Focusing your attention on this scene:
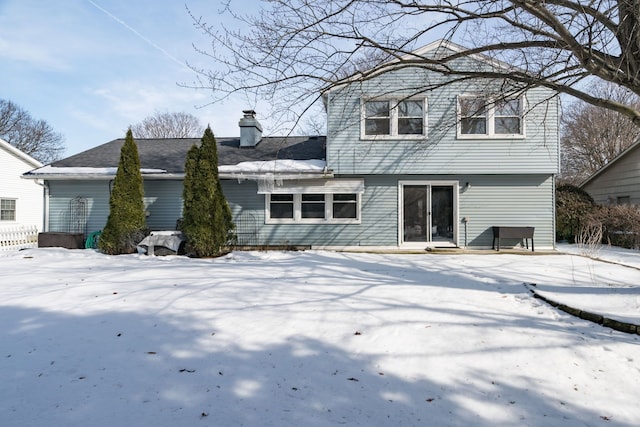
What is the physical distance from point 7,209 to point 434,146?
21044 millimetres

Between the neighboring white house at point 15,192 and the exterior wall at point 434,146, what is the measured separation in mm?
15518

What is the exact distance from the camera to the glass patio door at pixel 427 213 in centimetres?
1136

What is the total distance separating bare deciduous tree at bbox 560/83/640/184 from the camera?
77.6ft

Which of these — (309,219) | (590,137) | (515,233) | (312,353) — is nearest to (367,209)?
(309,219)

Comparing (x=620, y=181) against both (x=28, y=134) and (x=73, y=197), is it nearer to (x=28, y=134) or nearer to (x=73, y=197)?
(x=73, y=197)

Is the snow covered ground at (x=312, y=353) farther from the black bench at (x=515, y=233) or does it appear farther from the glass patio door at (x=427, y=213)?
the glass patio door at (x=427, y=213)

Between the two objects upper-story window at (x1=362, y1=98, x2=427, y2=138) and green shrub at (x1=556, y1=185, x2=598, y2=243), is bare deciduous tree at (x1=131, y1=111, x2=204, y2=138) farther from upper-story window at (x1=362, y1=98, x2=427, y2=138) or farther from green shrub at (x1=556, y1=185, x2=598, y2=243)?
green shrub at (x1=556, y1=185, x2=598, y2=243)

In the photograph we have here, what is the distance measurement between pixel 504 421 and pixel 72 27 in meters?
11.3

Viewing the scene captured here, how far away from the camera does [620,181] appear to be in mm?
15430

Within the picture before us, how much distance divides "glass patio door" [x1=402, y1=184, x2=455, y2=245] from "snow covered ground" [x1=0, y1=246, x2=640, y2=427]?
17.2ft

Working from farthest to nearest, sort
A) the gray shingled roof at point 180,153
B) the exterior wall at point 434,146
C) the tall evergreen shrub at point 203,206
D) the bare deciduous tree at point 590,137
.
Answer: the bare deciduous tree at point 590,137, the gray shingled roof at point 180,153, the exterior wall at point 434,146, the tall evergreen shrub at point 203,206

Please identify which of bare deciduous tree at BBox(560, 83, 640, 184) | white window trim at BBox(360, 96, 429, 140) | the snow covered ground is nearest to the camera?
the snow covered ground

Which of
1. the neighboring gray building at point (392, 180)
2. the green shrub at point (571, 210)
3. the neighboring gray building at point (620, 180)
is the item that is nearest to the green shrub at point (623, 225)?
the green shrub at point (571, 210)

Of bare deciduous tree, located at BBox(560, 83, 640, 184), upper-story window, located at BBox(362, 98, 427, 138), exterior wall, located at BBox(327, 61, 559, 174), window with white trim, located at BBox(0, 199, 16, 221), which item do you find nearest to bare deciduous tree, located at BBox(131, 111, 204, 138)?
window with white trim, located at BBox(0, 199, 16, 221)
